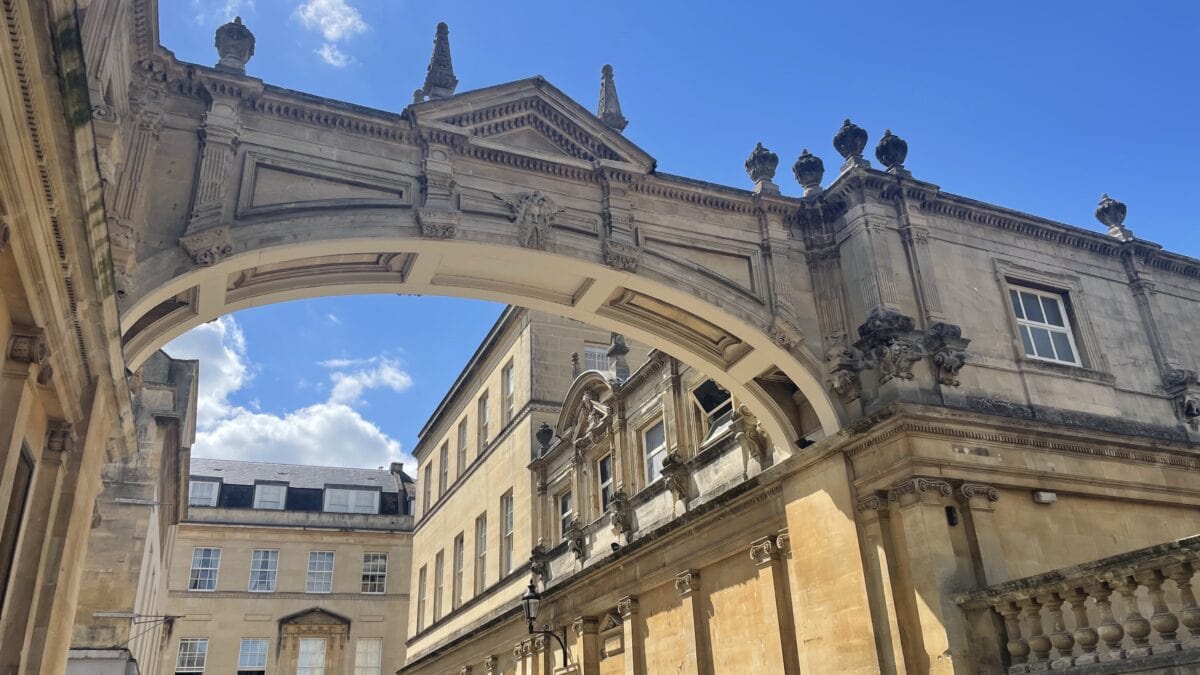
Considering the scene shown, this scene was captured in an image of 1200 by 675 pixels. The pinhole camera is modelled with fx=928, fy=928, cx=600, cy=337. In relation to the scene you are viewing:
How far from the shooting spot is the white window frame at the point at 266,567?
41094mm

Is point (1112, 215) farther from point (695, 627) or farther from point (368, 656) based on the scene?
point (368, 656)

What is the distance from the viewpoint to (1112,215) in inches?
643

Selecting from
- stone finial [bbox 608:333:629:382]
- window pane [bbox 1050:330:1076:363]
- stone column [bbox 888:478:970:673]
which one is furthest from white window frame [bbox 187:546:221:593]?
window pane [bbox 1050:330:1076:363]

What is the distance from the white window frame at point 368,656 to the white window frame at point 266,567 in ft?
15.1

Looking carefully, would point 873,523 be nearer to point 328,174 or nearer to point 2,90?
point 328,174

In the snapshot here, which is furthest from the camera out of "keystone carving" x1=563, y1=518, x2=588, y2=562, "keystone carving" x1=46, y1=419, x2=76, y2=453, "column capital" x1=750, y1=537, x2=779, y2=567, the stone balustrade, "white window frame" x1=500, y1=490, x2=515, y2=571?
"white window frame" x1=500, y1=490, x2=515, y2=571

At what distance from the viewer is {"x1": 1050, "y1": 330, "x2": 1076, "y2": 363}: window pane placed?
14.2 meters

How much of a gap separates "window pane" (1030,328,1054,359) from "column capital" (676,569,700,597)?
6514 mm

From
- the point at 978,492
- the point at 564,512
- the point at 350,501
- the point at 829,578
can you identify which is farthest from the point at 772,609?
the point at 350,501

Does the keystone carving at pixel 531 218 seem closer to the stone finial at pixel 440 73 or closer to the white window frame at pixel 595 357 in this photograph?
the stone finial at pixel 440 73

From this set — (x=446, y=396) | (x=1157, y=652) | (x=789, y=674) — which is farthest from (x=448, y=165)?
(x=446, y=396)

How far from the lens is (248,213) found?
1080 cm

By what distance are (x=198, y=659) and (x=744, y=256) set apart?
3509 cm

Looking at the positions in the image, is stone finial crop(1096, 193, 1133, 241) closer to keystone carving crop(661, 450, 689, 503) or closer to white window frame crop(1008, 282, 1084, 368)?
white window frame crop(1008, 282, 1084, 368)
